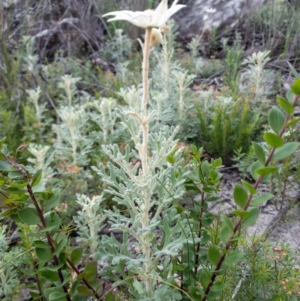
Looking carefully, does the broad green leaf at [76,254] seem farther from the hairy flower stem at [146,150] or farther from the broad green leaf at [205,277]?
the broad green leaf at [205,277]

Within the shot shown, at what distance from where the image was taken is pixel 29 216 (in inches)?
44.2

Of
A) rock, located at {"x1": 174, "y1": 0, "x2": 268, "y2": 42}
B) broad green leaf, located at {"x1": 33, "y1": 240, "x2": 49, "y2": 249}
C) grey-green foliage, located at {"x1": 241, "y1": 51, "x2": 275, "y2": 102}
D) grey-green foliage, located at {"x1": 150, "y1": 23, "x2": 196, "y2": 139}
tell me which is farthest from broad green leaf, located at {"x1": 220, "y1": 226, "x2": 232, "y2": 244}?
rock, located at {"x1": 174, "y1": 0, "x2": 268, "y2": 42}

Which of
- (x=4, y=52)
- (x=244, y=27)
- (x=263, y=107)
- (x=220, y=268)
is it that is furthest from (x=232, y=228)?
(x=244, y=27)

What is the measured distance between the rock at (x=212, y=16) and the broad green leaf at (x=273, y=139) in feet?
13.4

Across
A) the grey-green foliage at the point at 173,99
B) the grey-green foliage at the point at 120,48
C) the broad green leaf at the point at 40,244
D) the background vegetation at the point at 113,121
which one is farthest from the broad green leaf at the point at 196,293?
the grey-green foliage at the point at 120,48

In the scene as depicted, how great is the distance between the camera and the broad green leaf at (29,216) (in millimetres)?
1110

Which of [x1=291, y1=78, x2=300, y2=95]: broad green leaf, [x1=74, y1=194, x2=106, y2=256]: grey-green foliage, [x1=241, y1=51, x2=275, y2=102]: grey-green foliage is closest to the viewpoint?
[x1=291, y1=78, x2=300, y2=95]: broad green leaf

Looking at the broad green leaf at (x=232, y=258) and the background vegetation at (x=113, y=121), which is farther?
the background vegetation at (x=113, y=121)

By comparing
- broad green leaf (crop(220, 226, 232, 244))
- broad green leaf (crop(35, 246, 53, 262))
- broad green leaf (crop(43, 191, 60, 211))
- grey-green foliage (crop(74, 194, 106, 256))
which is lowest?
grey-green foliage (crop(74, 194, 106, 256))

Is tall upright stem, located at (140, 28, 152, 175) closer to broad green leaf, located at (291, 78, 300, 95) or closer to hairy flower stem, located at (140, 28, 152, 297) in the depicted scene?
hairy flower stem, located at (140, 28, 152, 297)

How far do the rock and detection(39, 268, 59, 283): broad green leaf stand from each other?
4.14 meters

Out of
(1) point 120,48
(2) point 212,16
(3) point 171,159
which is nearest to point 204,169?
(3) point 171,159

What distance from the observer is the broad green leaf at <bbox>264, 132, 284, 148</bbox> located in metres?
0.96

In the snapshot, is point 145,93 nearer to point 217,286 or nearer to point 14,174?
point 14,174
